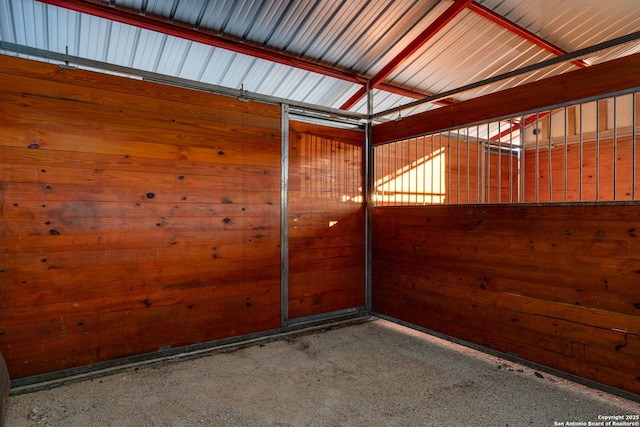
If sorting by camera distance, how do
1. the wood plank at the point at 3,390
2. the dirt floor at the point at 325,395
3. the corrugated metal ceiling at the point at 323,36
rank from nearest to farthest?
the wood plank at the point at 3,390 < the dirt floor at the point at 325,395 < the corrugated metal ceiling at the point at 323,36

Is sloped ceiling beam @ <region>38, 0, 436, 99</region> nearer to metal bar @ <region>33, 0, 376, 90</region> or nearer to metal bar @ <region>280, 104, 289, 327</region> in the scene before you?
metal bar @ <region>33, 0, 376, 90</region>

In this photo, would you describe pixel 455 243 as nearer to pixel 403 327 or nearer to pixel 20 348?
pixel 403 327

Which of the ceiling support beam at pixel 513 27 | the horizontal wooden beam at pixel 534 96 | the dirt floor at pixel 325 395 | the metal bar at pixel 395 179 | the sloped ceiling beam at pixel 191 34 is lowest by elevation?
the dirt floor at pixel 325 395

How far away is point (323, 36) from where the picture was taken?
3.05 metres

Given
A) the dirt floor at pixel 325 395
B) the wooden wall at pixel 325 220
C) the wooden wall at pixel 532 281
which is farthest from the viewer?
the wooden wall at pixel 325 220

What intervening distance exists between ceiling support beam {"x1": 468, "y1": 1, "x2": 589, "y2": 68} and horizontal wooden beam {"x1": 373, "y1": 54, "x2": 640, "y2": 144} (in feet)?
3.67

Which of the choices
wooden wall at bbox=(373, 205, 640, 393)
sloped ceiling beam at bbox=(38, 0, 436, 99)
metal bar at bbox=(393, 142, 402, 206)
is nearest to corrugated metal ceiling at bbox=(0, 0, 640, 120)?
sloped ceiling beam at bbox=(38, 0, 436, 99)

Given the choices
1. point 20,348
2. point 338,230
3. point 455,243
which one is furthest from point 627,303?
point 20,348

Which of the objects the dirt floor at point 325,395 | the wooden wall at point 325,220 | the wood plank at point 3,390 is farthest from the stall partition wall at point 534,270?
Result: the wood plank at point 3,390

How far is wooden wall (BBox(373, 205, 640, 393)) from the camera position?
5.90ft

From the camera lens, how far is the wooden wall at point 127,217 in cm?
191

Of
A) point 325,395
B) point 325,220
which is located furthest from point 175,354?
point 325,220

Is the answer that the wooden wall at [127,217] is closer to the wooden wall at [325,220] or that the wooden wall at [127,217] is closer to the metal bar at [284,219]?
the metal bar at [284,219]

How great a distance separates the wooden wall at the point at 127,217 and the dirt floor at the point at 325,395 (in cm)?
28
